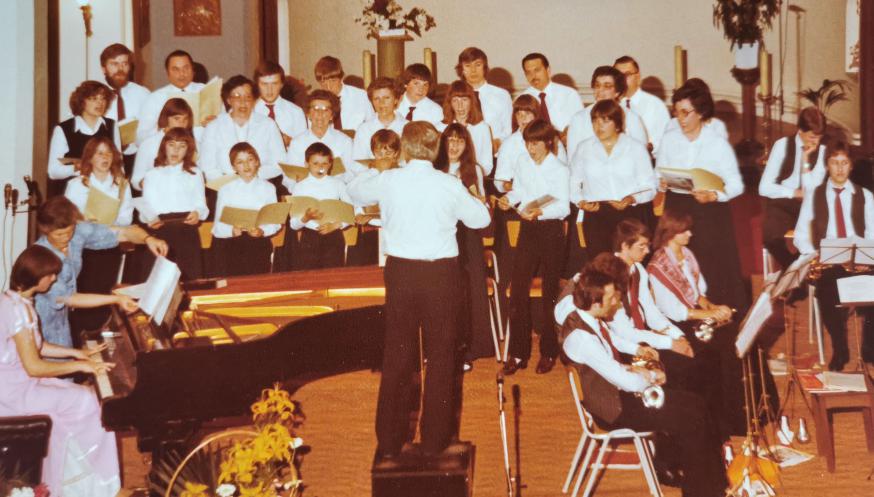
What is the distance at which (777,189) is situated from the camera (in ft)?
25.9

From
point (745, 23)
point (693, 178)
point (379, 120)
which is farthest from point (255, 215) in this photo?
point (745, 23)

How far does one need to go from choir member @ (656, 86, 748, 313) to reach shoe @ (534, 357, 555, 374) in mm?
1074

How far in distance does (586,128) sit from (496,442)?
248 centimetres

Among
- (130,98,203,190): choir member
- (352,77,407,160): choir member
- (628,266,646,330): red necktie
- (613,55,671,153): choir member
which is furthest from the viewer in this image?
(613,55,671,153): choir member

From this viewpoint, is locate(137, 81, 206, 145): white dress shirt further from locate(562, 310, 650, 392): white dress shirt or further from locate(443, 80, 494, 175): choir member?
locate(562, 310, 650, 392): white dress shirt

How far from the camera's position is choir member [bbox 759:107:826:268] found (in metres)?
7.77

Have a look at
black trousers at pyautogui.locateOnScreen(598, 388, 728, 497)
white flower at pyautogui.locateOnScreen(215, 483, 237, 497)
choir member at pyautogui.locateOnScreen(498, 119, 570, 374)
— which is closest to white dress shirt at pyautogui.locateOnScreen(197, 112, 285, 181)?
choir member at pyautogui.locateOnScreen(498, 119, 570, 374)

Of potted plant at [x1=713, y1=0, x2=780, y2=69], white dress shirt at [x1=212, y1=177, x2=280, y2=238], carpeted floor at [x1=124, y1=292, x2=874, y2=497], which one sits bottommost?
carpeted floor at [x1=124, y1=292, x2=874, y2=497]

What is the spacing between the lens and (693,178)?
274 inches

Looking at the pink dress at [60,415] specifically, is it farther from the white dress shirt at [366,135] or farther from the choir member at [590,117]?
the choir member at [590,117]

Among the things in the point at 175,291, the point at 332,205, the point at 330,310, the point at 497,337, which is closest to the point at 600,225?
the point at 497,337

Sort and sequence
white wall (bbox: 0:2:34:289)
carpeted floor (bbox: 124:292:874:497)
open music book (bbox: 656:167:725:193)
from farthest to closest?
1. white wall (bbox: 0:2:34:289)
2. open music book (bbox: 656:167:725:193)
3. carpeted floor (bbox: 124:292:874:497)

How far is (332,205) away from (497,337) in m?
1.38

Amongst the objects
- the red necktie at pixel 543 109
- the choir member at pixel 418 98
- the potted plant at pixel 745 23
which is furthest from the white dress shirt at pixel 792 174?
the potted plant at pixel 745 23
